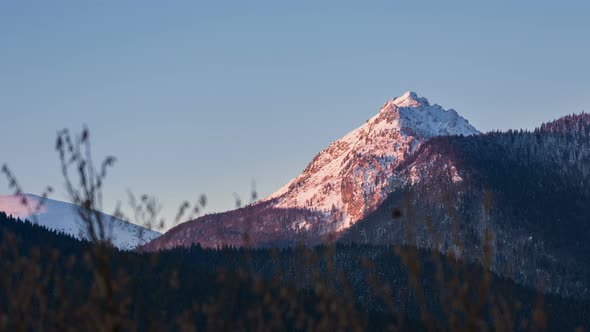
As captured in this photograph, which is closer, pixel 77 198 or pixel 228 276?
pixel 228 276

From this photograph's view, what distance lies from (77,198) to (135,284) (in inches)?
85.8

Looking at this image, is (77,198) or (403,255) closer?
(403,255)

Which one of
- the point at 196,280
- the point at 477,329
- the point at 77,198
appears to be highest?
the point at 196,280

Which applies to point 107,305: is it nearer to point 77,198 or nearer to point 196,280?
point 77,198

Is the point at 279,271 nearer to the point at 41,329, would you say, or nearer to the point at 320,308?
the point at 320,308

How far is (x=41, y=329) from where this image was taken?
517 inches

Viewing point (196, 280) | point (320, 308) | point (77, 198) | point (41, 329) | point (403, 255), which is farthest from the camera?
point (196, 280)

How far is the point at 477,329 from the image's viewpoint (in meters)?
11.9

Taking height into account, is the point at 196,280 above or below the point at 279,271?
above

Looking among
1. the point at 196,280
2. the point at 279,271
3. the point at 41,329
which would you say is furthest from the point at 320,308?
the point at 196,280

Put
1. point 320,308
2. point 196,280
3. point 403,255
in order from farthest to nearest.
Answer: point 196,280
point 320,308
point 403,255

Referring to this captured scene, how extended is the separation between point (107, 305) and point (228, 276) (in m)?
2.17

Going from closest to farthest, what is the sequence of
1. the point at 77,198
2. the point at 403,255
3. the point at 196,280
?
the point at 403,255 → the point at 77,198 → the point at 196,280

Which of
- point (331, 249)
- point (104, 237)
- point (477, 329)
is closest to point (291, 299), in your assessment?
point (331, 249)
